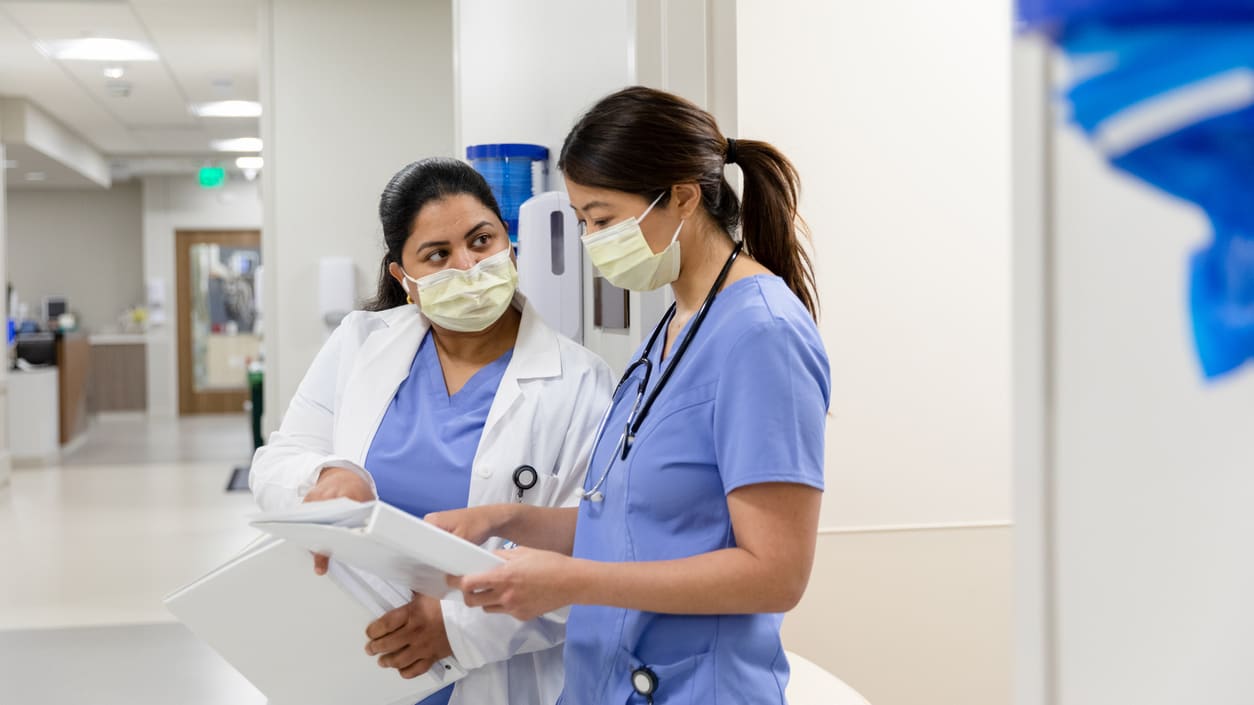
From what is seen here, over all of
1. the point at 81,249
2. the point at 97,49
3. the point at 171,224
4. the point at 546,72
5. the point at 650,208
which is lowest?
the point at 650,208

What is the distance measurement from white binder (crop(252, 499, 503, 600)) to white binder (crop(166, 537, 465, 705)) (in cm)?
18

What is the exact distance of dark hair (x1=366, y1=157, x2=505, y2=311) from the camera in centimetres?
193

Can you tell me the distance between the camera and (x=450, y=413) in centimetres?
190

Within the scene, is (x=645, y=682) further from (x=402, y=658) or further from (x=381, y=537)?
(x=402, y=658)

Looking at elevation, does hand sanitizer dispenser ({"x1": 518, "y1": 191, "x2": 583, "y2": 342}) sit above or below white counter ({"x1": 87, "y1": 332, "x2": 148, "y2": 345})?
above

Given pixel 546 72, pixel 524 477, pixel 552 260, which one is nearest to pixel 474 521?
pixel 524 477

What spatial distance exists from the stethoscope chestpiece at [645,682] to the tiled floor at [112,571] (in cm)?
290

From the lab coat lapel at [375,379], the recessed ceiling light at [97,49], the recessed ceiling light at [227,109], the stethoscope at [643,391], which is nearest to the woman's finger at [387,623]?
the lab coat lapel at [375,379]

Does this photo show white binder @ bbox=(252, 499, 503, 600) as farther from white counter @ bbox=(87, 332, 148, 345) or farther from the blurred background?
white counter @ bbox=(87, 332, 148, 345)

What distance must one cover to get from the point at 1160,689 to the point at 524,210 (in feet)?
Answer: 7.69

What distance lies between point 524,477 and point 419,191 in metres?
0.55

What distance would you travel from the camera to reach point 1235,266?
43 centimetres

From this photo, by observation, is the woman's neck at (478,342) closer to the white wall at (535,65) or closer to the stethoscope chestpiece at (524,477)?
the stethoscope chestpiece at (524,477)

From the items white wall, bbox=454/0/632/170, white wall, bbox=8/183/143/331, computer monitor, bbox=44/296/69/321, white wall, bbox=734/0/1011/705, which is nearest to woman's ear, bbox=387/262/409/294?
white wall, bbox=454/0/632/170
